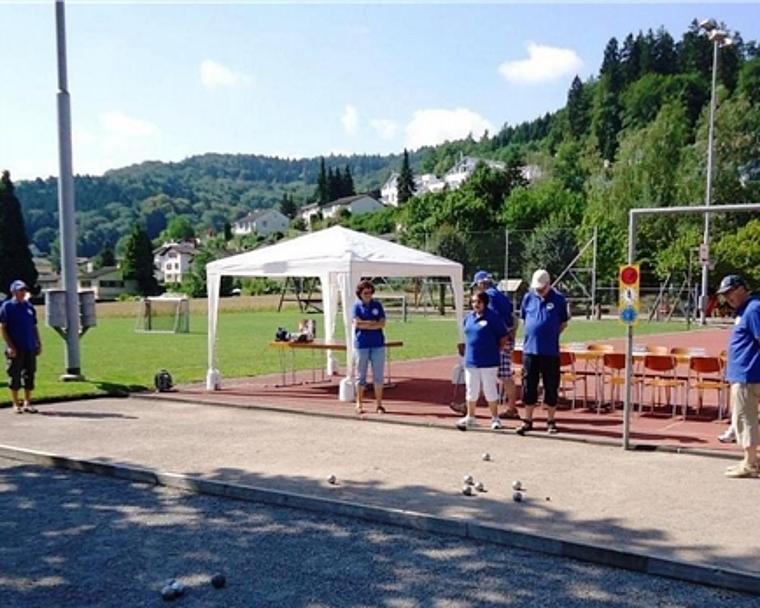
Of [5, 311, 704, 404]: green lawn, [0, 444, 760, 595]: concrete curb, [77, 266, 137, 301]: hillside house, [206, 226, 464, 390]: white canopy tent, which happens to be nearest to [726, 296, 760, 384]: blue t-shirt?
[0, 444, 760, 595]: concrete curb

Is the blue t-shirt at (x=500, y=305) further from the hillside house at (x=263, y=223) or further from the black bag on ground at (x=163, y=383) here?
the hillside house at (x=263, y=223)

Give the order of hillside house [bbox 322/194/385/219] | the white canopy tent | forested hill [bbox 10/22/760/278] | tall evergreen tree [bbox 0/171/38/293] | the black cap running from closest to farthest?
the black cap, the white canopy tent, forested hill [bbox 10/22/760/278], tall evergreen tree [bbox 0/171/38/293], hillside house [bbox 322/194/385/219]

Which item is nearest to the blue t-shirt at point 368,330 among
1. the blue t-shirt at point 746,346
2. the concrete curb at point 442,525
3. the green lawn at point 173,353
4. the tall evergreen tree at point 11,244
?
the concrete curb at point 442,525

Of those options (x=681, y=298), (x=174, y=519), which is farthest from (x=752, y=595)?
(x=681, y=298)

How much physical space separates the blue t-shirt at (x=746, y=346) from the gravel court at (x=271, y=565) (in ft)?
10.5

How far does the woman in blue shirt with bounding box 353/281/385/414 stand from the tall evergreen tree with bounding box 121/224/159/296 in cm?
10129

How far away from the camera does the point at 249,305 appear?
191 feet

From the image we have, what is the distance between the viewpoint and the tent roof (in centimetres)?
1324

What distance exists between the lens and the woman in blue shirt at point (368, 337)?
1190cm

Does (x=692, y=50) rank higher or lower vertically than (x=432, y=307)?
higher

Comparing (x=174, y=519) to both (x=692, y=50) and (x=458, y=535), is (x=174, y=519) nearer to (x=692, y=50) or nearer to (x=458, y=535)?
(x=458, y=535)

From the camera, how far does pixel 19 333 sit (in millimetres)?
12164

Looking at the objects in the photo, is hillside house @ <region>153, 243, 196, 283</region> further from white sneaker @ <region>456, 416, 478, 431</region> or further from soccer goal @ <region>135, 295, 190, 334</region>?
white sneaker @ <region>456, 416, 478, 431</region>

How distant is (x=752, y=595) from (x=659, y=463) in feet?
11.7
